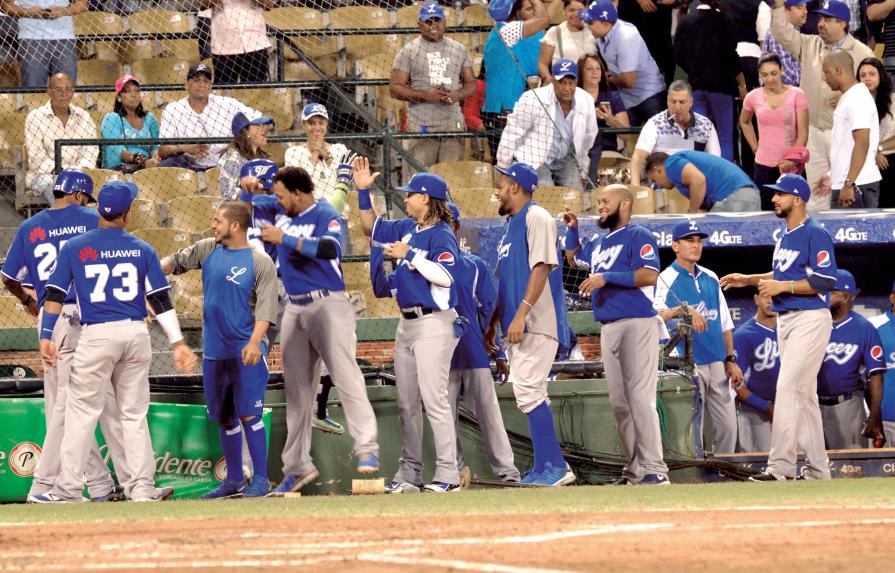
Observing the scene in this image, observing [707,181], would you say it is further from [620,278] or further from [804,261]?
[620,278]

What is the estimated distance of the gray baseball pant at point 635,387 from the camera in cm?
821

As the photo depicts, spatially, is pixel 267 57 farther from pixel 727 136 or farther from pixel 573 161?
pixel 727 136

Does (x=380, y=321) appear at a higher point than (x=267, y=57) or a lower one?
lower

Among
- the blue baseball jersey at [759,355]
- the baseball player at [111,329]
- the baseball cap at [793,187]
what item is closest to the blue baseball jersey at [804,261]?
the baseball cap at [793,187]

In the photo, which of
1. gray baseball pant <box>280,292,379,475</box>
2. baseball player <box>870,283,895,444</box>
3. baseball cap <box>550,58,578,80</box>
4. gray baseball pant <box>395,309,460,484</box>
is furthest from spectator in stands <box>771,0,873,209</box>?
gray baseball pant <box>280,292,379,475</box>

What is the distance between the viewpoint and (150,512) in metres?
6.29

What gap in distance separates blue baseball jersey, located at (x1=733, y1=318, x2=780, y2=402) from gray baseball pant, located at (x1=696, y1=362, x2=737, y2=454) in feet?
1.74

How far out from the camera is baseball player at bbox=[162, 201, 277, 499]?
25.8ft

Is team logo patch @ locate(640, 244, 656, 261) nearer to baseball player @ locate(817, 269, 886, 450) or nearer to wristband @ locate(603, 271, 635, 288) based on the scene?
wristband @ locate(603, 271, 635, 288)

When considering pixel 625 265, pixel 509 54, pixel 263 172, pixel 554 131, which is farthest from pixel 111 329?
pixel 509 54

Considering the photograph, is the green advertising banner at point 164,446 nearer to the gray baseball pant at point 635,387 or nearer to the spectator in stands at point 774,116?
the gray baseball pant at point 635,387

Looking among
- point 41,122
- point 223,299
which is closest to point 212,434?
point 223,299

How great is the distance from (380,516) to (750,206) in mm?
6067

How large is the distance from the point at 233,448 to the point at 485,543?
342 centimetres
